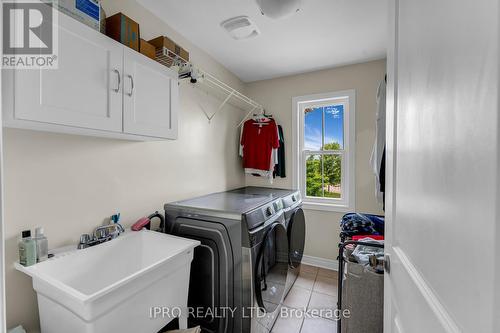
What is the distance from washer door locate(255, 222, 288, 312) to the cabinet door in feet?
3.54

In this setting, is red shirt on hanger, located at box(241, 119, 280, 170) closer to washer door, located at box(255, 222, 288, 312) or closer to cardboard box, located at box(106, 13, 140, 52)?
washer door, located at box(255, 222, 288, 312)

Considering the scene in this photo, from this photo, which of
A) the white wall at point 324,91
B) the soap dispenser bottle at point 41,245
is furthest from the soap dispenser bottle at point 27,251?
the white wall at point 324,91

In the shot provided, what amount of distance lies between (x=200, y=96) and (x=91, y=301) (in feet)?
6.42

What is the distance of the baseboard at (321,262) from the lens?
2.78 m

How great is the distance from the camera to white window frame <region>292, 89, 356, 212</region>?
8.82 ft

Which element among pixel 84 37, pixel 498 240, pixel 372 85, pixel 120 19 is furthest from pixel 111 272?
pixel 372 85

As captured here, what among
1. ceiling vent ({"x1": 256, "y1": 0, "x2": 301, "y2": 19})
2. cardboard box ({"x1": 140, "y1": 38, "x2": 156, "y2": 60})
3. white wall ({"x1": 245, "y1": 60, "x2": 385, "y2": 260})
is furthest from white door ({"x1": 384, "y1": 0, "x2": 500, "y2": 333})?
white wall ({"x1": 245, "y1": 60, "x2": 385, "y2": 260})

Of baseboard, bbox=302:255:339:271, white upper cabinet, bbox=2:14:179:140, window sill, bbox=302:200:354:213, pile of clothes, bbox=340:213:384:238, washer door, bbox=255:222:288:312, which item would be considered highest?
white upper cabinet, bbox=2:14:179:140

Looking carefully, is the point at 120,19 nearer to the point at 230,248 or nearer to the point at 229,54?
the point at 229,54

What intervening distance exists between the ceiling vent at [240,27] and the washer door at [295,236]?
70.7 inches

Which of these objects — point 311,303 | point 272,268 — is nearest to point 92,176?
point 272,268

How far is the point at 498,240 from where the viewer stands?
0.31 meters

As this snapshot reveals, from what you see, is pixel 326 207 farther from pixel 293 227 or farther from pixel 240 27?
pixel 240 27

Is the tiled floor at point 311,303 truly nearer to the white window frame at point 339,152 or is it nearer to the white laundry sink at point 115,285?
the white window frame at point 339,152
